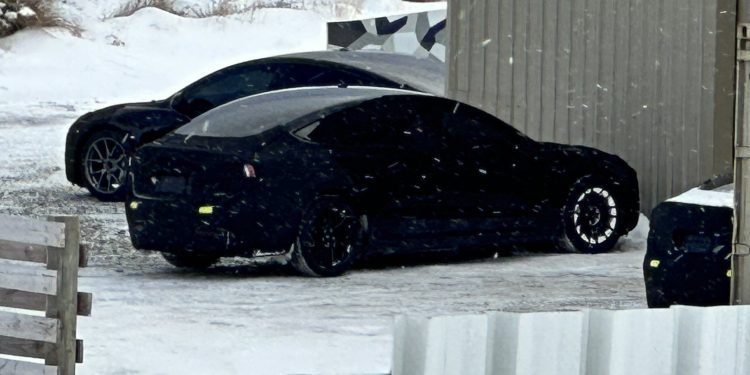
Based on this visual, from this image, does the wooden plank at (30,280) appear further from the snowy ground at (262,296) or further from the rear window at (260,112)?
the rear window at (260,112)

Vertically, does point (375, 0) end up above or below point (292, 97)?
above

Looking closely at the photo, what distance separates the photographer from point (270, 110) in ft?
44.9

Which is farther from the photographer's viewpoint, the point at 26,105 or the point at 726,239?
the point at 26,105

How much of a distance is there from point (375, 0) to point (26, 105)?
13.7 meters

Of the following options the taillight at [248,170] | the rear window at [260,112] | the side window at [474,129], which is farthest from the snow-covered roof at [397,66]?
the taillight at [248,170]

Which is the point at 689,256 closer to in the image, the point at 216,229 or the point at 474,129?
the point at 216,229

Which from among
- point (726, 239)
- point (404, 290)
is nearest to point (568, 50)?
point (404, 290)

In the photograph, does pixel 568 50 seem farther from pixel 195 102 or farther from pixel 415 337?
pixel 415 337

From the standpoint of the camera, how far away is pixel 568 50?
1786cm

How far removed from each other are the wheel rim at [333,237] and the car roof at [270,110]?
30.9 inches

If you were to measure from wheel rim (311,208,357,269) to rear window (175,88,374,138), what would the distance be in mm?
791

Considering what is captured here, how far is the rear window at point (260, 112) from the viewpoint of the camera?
43.7 ft

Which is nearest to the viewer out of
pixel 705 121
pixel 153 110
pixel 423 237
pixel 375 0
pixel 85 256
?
pixel 85 256

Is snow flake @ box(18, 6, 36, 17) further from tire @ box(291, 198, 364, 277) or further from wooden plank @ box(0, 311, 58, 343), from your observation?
wooden plank @ box(0, 311, 58, 343)
